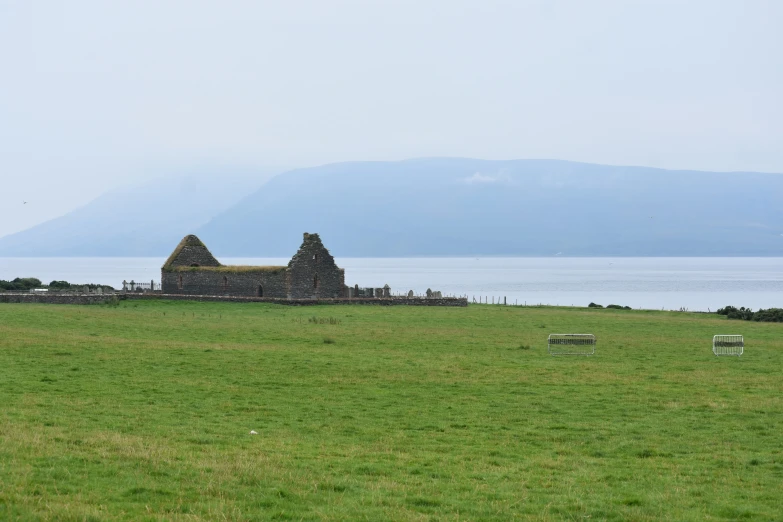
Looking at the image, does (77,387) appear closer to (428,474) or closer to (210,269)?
(428,474)

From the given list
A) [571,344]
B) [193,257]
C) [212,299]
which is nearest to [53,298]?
[212,299]

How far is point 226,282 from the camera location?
70438 millimetres

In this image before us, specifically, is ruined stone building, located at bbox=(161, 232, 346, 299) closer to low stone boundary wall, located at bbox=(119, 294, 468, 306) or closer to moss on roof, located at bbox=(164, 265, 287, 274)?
moss on roof, located at bbox=(164, 265, 287, 274)

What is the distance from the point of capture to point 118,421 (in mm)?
17703

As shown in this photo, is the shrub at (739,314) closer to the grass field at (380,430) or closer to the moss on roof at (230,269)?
the grass field at (380,430)

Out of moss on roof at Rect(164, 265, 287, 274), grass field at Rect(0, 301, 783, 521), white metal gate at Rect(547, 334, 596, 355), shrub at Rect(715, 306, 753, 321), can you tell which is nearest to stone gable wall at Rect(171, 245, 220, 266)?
moss on roof at Rect(164, 265, 287, 274)

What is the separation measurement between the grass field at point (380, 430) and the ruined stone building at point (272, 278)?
31266mm

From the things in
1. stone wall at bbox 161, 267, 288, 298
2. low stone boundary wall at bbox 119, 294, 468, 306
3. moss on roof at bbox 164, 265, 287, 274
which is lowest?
low stone boundary wall at bbox 119, 294, 468, 306

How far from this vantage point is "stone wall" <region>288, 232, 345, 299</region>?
68037 mm

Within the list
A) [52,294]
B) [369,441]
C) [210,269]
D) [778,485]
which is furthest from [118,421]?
[210,269]

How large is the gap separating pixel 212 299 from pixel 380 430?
52.2 m

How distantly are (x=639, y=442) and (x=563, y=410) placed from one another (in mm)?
3688

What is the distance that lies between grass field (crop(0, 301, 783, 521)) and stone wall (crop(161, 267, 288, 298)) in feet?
103

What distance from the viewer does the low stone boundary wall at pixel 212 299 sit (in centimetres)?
6275
